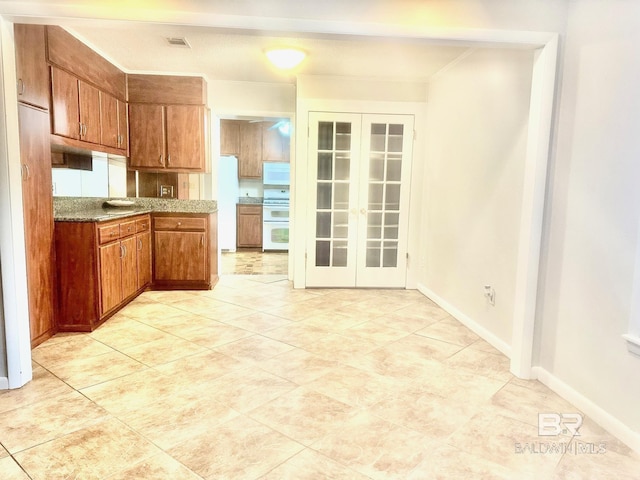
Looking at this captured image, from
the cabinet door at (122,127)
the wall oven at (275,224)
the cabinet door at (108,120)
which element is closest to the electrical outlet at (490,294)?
the cabinet door at (108,120)

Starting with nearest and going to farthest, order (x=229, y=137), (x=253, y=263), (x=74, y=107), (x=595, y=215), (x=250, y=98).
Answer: (x=595, y=215), (x=74, y=107), (x=250, y=98), (x=253, y=263), (x=229, y=137)

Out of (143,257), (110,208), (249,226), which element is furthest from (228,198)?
(143,257)

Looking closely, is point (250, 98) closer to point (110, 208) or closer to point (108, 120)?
point (108, 120)

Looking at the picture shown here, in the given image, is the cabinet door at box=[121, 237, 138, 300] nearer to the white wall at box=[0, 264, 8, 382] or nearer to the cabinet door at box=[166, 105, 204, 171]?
the cabinet door at box=[166, 105, 204, 171]

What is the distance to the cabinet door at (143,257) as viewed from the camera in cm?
415

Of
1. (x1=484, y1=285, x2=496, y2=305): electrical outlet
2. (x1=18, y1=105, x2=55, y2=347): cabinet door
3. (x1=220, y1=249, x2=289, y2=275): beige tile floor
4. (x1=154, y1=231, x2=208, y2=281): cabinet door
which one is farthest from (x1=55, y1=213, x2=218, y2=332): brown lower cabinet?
(x1=484, y1=285, x2=496, y2=305): electrical outlet

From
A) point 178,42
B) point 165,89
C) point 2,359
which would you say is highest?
point 178,42

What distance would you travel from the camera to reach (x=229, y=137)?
24.5 ft

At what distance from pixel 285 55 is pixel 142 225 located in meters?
2.22

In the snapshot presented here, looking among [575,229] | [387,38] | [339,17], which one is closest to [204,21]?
[339,17]

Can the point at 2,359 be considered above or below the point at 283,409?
above

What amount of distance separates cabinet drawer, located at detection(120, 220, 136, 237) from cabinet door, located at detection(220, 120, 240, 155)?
12.3ft

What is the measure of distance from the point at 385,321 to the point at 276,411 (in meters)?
1.76

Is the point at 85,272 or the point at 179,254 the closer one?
the point at 85,272
